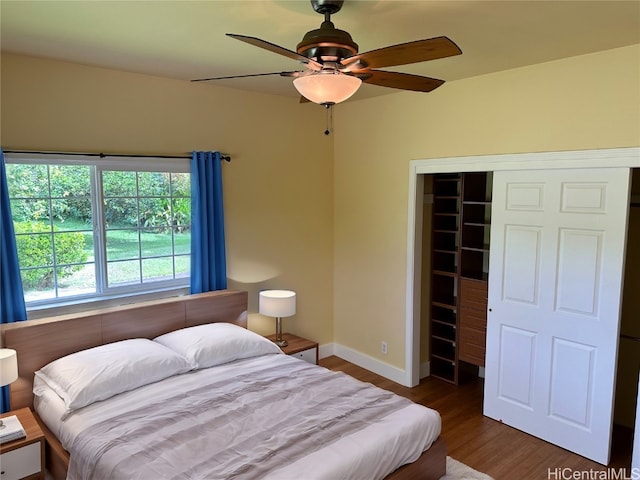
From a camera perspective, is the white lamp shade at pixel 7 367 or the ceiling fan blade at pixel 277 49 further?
the white lamp shade at pixel 7 367

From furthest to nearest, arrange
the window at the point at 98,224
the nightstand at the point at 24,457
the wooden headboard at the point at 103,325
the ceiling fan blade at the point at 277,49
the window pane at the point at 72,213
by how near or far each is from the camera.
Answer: the window pane at the point at 72,213, the window at the point at 98,224, the wooden headboard at the point at 103,325, the nightstand at the point at 24,457, the ceiling fan blade at the point at 277,49

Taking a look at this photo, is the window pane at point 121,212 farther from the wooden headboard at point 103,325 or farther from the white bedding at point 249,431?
the white bedding at point 249,431

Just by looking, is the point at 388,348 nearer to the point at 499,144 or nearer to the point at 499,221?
the point at 499,221

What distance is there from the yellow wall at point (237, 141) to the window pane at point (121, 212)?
0.40 meters

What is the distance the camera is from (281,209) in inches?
176

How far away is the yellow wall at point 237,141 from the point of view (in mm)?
3111

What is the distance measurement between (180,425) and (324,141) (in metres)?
3.21

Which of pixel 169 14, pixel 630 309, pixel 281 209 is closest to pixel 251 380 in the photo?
pixel 281 209

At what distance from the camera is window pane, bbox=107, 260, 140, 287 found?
11.6 feet

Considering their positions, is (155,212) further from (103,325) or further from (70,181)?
(103,325)

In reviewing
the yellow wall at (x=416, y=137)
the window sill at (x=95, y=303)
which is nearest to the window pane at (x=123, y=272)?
the window sill at (x=95, y=303)

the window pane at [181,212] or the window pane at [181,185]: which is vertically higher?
the window pane at [181,185]

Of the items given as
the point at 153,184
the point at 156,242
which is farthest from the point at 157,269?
the point at 153,184

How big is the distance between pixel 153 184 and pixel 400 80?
7.76 feet
